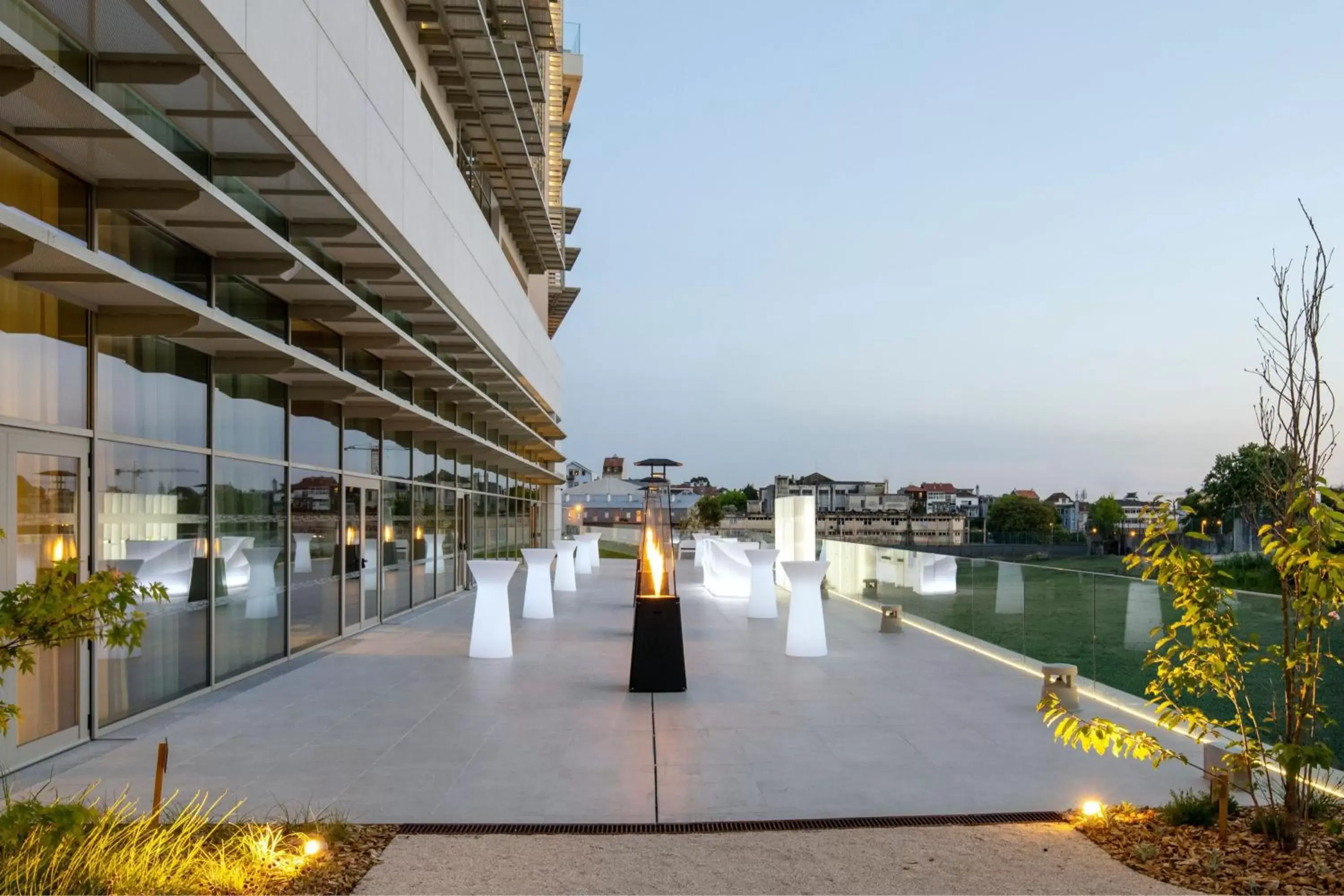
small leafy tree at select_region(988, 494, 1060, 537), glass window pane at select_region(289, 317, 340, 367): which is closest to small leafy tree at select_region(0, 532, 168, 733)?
glass window pane at select_region(289, 317, 340, 367)

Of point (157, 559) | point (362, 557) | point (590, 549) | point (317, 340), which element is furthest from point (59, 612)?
point (590, 549)

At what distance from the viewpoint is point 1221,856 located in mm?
4750

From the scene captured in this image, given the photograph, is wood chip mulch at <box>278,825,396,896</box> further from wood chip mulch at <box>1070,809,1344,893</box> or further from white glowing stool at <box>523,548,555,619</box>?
white glowing stool at <box>523,548,555,619</box>

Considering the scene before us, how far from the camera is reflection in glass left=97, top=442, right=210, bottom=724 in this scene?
7.71 metres

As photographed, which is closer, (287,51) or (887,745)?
(887,745)

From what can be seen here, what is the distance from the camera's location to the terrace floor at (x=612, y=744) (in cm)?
596

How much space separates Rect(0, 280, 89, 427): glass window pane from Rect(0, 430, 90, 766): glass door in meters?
0.18

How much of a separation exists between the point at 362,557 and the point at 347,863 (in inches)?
396

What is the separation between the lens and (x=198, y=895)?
13.7 ft

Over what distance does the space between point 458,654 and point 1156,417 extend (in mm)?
77083

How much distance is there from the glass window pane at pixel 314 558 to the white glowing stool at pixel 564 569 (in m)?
8.07

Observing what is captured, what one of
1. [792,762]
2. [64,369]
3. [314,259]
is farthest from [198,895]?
[314,259]

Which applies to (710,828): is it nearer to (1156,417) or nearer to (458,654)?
(458,654)

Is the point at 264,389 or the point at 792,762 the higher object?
the point at 264,389
